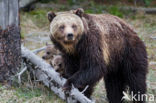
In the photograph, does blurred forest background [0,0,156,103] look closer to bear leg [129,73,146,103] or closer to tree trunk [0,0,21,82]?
tree trunk [0,0,21,82]

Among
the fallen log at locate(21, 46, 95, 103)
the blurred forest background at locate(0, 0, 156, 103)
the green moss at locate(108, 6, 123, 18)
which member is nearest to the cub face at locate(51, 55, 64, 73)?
the fallen log at locate(21, 46, 95, 103)

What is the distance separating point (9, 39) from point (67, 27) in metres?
1.68

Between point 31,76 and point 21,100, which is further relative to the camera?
point 31,76

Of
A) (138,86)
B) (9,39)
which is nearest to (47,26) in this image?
(9,39)

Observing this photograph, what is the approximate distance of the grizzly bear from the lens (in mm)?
5473

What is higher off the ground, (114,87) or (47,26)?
(47,26)

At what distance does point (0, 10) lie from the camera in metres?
6.24

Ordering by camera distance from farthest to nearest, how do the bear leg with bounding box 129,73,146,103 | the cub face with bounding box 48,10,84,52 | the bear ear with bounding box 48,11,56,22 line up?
the bear leg with bounding box 129,73,146,103 < the bear ear with bounding box 48,11,56,22 < the cub face with bounding box 48,10,84,52

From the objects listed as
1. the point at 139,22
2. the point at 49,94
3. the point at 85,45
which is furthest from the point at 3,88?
the point at 139,22

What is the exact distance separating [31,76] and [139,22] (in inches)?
257

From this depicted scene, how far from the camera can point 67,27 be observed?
17.6 feet

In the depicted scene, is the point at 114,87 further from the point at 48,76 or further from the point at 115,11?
the point at 115,11

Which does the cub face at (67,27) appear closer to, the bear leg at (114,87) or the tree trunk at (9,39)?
the tree trunk at (9,39)

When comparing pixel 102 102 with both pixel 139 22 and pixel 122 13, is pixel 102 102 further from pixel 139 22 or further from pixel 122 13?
pixel 122 13
